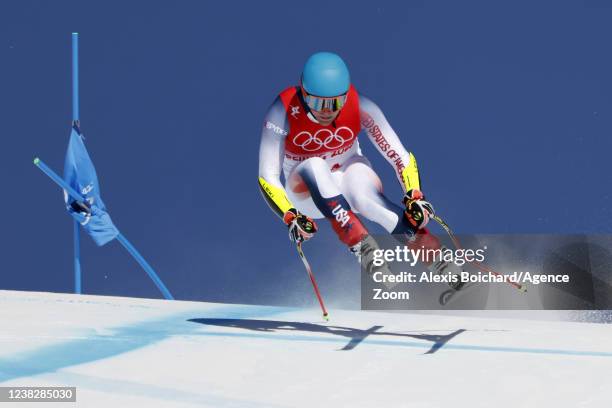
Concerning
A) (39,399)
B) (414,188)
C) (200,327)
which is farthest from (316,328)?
(39,399)

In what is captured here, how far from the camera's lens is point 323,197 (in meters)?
4.88

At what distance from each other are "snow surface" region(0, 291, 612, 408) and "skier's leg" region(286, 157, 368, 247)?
549 millimetres

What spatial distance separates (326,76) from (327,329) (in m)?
1.34

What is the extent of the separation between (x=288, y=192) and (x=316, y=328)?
76cm

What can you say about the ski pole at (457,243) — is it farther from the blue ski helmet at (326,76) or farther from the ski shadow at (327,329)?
the blue ski helmet at (326,76)

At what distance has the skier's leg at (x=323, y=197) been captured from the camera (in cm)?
483

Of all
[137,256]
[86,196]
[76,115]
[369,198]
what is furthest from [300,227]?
[76,115]

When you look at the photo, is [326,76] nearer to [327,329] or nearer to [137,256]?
[327,329]

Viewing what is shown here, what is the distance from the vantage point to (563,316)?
5.68 meters

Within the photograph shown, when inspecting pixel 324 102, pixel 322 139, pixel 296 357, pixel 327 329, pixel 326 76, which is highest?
pixel 326 76

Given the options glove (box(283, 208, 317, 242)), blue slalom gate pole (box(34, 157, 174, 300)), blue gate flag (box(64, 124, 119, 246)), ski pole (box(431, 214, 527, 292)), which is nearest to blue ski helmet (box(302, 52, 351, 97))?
A: glove (box(283, 208, 317, 242))

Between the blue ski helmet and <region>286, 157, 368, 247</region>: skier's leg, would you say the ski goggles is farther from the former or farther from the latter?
<region>286, 157, 368, 247</region>: skier's leg

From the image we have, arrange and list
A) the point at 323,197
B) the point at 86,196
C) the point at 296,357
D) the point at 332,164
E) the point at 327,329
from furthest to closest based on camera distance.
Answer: the point at 86,196 < the point at 327,329 < the point at 332,164 < the point at 323,197 < the point at 296,357

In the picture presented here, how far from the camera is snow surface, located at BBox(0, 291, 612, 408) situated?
3822mm
